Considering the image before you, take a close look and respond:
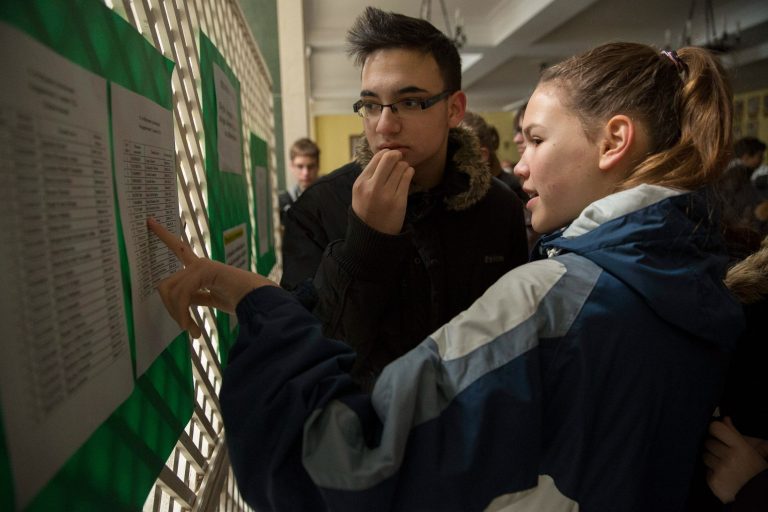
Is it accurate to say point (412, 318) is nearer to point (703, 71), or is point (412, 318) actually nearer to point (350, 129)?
point (703, 71)

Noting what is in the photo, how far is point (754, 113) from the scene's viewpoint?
7.99 meters

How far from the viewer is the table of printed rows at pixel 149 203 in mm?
620

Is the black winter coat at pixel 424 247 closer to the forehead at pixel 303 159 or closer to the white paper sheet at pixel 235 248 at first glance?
the white paper sheet at pixel 235 248

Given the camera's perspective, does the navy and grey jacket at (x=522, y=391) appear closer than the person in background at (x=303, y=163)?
Yes

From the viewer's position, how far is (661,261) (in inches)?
25.2

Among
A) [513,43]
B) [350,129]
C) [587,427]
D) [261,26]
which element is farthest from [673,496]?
[350,129]

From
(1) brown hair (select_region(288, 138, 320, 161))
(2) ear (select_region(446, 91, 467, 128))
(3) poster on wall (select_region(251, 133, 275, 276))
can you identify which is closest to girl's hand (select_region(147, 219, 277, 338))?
(2) ear (select_region(446, 91, 467, 128))

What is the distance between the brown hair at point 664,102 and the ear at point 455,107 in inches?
19.0

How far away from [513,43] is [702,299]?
6.66 metres

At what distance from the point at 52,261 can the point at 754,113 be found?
990cm

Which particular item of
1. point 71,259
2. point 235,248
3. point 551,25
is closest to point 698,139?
point 71,259

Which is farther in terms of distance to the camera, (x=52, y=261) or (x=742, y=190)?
(x=742, y=190)

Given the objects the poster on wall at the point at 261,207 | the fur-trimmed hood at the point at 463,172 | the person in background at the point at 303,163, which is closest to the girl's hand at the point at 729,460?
the fur-trimmed hood at the point at 463,172

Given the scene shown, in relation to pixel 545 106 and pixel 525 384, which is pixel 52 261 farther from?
pixel 545 106
